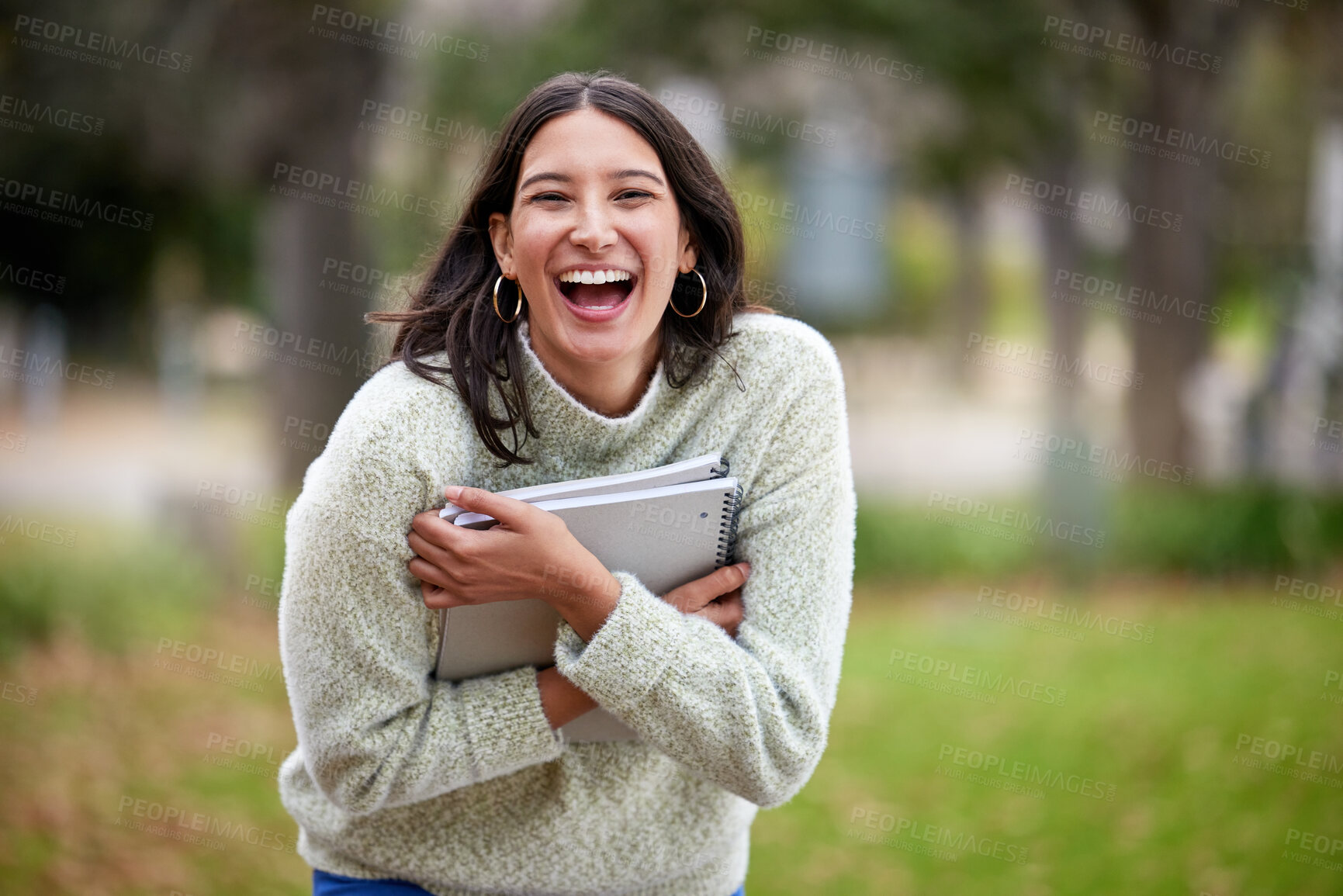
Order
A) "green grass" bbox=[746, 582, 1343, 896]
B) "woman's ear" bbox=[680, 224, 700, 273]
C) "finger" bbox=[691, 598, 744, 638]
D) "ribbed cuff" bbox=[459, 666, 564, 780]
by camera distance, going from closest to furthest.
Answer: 1. "ribbed cuff" bbox=[459, 666, 564, 780]
2. "finger" bbox=[691, 598, 744, 638]
3. "woman's ear" bbox=[680, 224, 700, 273]
4. "green grass" bbox=[746, 582, 1343, 896]

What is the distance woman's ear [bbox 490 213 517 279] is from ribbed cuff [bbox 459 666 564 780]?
Result: 2.24ft

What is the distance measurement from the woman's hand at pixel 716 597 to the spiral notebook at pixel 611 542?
4 cm

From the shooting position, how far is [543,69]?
896 centimetres

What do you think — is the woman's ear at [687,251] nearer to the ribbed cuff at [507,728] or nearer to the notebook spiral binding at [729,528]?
the notebook spiral binding at [729,528]

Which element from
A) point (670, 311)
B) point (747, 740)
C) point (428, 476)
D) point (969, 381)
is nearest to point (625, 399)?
point (670, 311)

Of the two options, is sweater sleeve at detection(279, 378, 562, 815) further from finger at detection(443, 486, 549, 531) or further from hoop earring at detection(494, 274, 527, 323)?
hoop earring at detection(494, 274, 527, 323)

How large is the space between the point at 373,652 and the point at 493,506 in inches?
11.8

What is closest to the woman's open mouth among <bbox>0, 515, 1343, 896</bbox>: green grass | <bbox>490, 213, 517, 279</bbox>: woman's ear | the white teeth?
the white teeth

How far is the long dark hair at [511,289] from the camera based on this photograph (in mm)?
1869

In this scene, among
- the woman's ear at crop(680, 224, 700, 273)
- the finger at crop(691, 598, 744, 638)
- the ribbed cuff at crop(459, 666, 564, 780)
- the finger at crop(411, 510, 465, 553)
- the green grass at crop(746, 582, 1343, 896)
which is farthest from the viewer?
the green grass at crop(746, 582, 1343, 896)

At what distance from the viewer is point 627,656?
5.70ft

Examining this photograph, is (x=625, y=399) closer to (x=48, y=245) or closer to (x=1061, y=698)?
(x=1061, y=698)

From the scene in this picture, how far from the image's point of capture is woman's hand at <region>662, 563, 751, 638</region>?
1896 mm

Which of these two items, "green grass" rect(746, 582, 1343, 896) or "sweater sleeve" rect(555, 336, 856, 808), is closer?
"sweater sleeve" rect(555, 336, 856, 808)
